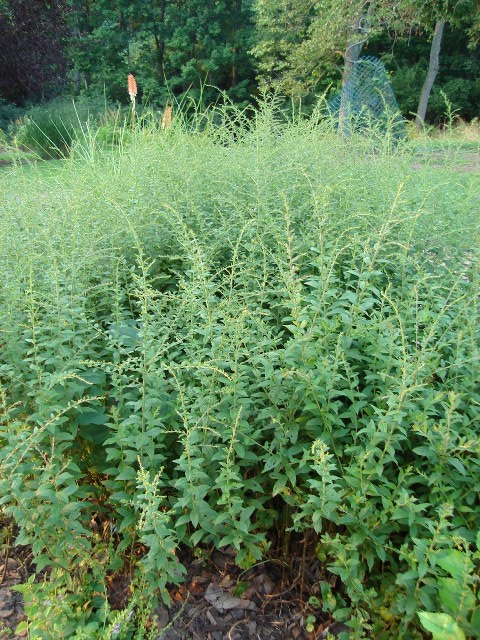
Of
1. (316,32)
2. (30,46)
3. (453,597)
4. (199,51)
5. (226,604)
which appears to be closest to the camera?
(453,597)

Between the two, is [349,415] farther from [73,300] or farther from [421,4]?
[421,4]

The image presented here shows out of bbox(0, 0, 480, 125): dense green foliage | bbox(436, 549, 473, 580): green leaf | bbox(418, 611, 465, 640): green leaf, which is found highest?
bbox(418, 611, 465, 640): green leaf

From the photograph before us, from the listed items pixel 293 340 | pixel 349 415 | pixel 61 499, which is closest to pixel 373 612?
pixel 349 415

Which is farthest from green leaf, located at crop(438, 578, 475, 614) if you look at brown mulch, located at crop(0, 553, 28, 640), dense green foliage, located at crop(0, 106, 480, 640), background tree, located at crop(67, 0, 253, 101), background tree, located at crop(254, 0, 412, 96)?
background tree, located at crop(67, 0, 253, 101)

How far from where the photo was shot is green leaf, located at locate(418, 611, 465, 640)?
1.21 metres

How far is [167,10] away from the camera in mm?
26000

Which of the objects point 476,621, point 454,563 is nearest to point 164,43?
point 454,563

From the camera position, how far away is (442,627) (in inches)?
49.0

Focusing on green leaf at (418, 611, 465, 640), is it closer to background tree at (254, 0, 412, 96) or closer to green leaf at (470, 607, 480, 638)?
green leaf at (470, 607, 480, 638)

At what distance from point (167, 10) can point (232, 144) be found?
1035 inches

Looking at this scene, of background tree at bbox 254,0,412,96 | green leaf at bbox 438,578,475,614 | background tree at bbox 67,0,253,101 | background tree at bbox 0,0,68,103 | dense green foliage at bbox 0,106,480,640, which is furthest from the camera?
background tree at bbox 67,0,253,101

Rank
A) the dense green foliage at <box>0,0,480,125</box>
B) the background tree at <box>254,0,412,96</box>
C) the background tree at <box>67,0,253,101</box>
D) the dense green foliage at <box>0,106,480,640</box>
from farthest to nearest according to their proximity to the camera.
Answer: the background tree at <box>67,0,253,101</box>
the dense green foliage at <box>0,0,480,125</box>
the background tree at <box>254,0,412,96</box>
the dense green foliage at <box>0,106,480,640</box>

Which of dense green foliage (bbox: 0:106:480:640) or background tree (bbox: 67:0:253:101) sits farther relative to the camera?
background tree (bbox: 67:0:253:101)

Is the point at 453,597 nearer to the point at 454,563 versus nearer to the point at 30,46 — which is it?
the point at 454,563
